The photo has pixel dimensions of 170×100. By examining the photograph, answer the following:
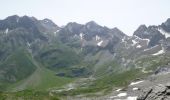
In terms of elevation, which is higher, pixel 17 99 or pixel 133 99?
pixel 17 99

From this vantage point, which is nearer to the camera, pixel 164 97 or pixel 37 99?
pixel 164 97

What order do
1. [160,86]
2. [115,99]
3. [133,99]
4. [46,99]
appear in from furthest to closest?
[115,99] → [133,99] → [46,99] → [160,86]

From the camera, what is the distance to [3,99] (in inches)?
3086

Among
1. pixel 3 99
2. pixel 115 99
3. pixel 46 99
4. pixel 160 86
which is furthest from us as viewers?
pixel 115 99

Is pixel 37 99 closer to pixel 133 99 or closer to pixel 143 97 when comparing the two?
pixel 143 97

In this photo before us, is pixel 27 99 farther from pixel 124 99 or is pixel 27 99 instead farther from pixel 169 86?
pixel 124 99

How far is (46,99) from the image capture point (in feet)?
278

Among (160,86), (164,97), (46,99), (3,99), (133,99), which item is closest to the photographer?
(164,97)

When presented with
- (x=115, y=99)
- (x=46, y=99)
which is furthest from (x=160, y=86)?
(x=115, y=99)

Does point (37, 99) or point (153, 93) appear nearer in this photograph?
point (153, 93)

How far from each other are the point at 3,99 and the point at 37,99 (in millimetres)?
9661

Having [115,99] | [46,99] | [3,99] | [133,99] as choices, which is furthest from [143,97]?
[115,99]

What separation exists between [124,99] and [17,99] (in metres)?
66.6

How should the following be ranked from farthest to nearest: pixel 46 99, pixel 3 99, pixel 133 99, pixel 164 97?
pixel 133 99 < pixel 46 99 < pixel 3 99 < pixel 164 97
